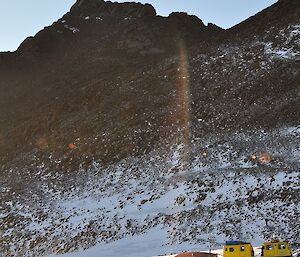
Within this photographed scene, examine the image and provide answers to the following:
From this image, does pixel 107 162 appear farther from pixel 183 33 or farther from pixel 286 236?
pixel 183 33

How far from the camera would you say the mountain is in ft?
109

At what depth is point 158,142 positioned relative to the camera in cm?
4544

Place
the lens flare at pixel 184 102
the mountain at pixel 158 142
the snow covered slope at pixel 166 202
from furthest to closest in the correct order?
1. the lens flare at pixel 184 102
2. the mountain at pixel 158 142
3. the snow covered slope at pixel 166 202

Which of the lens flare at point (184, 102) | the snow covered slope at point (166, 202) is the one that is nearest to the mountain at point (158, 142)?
the snow covered slope at point (166, 202)

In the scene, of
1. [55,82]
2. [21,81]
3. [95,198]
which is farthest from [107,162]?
[21,81]

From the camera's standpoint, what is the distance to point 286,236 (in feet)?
92.0

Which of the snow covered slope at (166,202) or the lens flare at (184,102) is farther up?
the lens flare at (184,102)

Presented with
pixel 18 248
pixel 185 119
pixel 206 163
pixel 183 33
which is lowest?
pixel 18 248

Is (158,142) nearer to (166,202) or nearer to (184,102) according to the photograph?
(184,102)

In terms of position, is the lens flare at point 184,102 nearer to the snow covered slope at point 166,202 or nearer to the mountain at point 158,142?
the mountain at point 158,142

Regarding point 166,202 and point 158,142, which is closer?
point 166,202

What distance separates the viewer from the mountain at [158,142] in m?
33.2

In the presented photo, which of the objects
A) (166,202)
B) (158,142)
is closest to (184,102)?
(158,142)

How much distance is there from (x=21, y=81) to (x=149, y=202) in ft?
152
